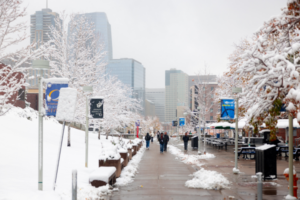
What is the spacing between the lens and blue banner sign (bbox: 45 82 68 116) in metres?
10.2

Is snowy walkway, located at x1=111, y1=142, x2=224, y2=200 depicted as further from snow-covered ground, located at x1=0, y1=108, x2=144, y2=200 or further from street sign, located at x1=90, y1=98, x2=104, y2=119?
street sign, located at x1=90, y1=98, x2=104, y2=119

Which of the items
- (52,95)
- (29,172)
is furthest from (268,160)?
(29,172)

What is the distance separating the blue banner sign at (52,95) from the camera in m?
10.2

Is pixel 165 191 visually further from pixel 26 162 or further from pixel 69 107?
pixel 26 162

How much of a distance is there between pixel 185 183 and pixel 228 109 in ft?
21.1

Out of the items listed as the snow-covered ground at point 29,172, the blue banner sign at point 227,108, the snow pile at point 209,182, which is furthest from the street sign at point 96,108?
the snow pile at point 209,182

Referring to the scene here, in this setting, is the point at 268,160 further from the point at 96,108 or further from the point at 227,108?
the point at 96,108

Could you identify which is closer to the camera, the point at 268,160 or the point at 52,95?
the point at 52,95

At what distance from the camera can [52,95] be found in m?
10.4

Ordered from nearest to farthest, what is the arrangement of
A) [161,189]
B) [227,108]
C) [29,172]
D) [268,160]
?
[161,189], [29,172], [268,160], [227,108]

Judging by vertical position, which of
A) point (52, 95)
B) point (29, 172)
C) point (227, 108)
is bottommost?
point (29, 172)

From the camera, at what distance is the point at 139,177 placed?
1259cm

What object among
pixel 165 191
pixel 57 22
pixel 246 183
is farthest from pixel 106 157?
pixel 57 22

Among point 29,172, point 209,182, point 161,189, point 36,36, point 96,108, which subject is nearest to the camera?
point 161,189
